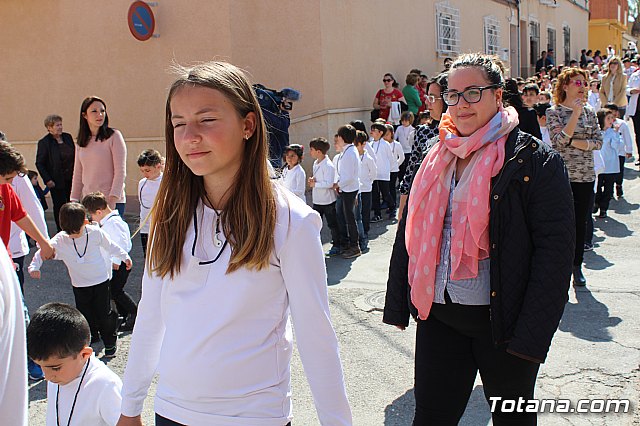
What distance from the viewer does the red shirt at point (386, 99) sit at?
13890 millimetres

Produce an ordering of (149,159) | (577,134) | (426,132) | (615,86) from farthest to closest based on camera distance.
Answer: (615,86) < (149,159) < (577,134) < (426,132)

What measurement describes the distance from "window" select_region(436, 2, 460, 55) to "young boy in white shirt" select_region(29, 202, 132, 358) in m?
14.7

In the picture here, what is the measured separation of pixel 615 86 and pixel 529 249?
12.9 metres

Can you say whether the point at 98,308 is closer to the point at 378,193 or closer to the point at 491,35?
the point at 378,193

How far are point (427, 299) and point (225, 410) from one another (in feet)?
3.97

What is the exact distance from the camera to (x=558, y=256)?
2729 mm

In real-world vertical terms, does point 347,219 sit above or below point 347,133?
below

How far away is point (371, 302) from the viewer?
630 centimetres

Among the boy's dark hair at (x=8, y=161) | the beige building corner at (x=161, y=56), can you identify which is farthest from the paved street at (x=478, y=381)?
the beige building corner at (x=161, y=56)

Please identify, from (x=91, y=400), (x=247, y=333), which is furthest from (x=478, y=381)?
(x=247, y=333)

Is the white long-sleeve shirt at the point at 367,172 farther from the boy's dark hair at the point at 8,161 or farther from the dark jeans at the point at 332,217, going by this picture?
the boy's dark hair at the point at 8,161

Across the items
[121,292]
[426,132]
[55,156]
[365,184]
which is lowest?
[121,292]

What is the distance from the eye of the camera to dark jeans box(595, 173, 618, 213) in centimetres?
934

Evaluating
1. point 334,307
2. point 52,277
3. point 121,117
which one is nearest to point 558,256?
point 334,307
